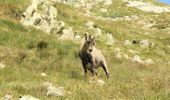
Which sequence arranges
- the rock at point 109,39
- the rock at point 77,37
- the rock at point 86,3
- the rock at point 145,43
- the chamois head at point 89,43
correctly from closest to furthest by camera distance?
the chamois head at point 89,43
the rock at point 77,37
the rock at point 109,39
the rock at point 145,43
the rock at point 86,3

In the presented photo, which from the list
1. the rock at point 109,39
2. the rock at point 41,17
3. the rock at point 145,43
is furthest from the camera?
the rock at point 145,43

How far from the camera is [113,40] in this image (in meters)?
40.1

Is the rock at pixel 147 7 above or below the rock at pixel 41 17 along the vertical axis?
below

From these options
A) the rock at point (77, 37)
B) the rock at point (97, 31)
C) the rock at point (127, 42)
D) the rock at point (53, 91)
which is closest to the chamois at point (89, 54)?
the rock at point (53, 91)

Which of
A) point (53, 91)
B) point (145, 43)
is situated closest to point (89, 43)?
point (53, 91)

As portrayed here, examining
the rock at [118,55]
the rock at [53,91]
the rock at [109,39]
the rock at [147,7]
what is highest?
the rock at [53,91]

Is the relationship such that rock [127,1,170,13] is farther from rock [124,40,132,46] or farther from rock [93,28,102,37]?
rock [93,28,102,37]

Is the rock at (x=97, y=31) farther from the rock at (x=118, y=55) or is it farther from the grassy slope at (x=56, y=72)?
the rock at (x=118, y=55)

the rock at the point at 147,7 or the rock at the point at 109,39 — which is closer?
the rock at the point at 109,39

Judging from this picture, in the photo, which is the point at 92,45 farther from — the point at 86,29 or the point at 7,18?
the point at 86,29

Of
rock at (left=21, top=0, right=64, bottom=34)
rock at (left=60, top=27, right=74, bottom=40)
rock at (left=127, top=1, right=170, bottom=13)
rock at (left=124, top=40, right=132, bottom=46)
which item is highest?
rock at (left=21, top=0, right=64, bottom=34)

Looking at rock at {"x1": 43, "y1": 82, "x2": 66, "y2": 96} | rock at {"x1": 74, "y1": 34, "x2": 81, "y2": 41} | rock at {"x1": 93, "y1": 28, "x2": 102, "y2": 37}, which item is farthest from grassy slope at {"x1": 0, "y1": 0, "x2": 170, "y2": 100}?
rock at {"x1": 93, "y1": 28, "x2": 102, "y2": 37}

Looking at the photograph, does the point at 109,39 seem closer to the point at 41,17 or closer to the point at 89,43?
the point at 41,17

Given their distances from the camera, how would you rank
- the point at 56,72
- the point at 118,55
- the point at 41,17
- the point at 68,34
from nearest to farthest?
1. the point at 56,72
2. the point at 41,17
3. the point at 118,55
4. the point at 68,34
